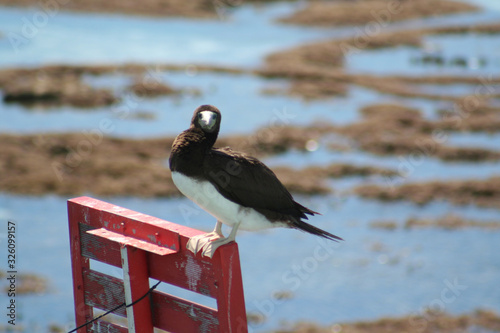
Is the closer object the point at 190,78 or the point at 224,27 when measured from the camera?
the point at 190,78

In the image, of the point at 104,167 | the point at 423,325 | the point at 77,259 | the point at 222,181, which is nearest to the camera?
the point at 222,181

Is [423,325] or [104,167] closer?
[423,325]

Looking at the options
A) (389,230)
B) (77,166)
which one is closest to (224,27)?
A: (77,166)

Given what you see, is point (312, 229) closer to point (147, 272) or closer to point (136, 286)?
point (147, 272)

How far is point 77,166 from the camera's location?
18094mm

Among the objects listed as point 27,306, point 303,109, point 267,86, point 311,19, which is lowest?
point 27,306

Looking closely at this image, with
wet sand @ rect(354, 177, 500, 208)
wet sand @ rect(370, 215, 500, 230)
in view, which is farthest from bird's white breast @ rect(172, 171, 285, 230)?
wet sand @ rect(354, 177, 500, 208)

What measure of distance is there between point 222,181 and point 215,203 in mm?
170

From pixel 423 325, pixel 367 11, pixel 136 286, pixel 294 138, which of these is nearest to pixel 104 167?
pixel 294 138

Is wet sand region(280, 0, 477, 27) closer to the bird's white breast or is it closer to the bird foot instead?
the bird's white breast

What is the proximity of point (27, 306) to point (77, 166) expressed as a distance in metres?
6.38

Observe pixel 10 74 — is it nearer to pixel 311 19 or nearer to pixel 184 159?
pixel 311 19

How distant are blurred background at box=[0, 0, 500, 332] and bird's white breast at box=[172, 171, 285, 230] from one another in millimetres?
5877

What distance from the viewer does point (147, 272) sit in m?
5.68
